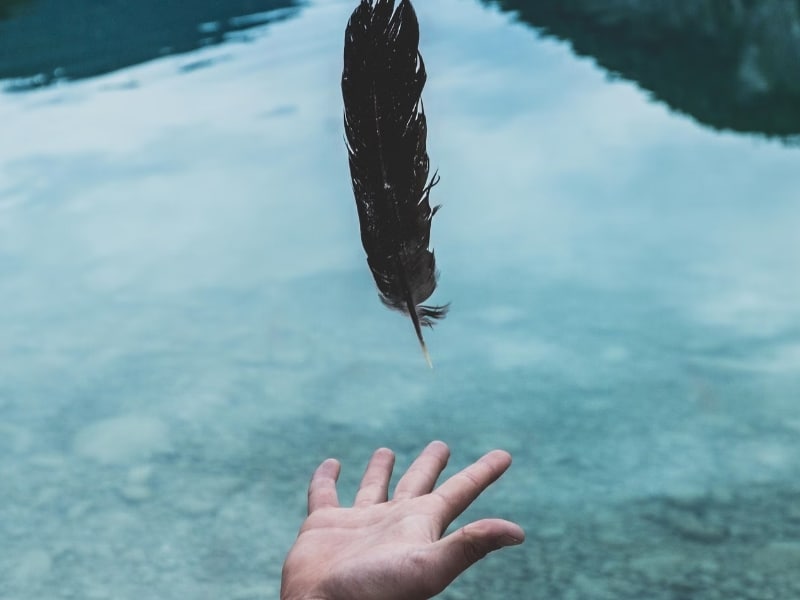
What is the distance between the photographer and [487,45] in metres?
6.23

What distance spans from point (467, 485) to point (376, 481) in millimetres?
205

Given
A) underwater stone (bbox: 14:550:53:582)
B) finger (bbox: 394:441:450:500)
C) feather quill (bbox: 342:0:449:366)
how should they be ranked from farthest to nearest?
underwater stone (bbox: 14:550:53:582) < feather quill (bbox: 342:0:449:366) < finger (bbox: 394:441:450:500)

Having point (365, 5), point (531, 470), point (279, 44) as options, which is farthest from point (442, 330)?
point (279, 44)

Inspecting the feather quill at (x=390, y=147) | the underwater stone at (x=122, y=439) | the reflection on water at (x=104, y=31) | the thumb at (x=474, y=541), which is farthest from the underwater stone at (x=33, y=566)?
the reflection on water at (x=104, y=31)

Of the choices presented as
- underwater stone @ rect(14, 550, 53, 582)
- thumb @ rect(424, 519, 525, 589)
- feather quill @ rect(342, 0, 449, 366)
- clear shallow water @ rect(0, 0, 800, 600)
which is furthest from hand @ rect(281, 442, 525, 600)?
underwater stone @ rect(14, 550, 53, 582)

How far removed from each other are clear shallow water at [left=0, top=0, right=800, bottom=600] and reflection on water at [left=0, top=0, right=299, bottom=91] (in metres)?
1.65

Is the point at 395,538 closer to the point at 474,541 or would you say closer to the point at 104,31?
the point at 474,541

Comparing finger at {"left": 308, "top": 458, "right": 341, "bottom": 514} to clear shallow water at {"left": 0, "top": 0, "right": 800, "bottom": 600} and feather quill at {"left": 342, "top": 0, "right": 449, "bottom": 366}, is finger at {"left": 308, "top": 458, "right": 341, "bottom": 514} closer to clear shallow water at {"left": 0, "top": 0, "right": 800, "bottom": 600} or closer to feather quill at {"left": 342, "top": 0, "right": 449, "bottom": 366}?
feather quill at {"left": 342, "top": 0, "right": 449, "bottom": 366}

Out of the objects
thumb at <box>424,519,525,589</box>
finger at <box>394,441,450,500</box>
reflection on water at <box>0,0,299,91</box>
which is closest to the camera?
thumb at <box>424,519,525,589</box>

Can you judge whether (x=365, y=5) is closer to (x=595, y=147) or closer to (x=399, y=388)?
(x=399, y=388)

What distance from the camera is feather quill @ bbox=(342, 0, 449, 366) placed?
1380 mm

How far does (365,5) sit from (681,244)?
239cm

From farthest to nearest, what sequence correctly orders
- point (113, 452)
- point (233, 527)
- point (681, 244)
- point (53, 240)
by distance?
point (53, 240), point (681, 244), point (113, 452), point (233, 527)

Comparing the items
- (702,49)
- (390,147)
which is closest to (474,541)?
(390,147)
